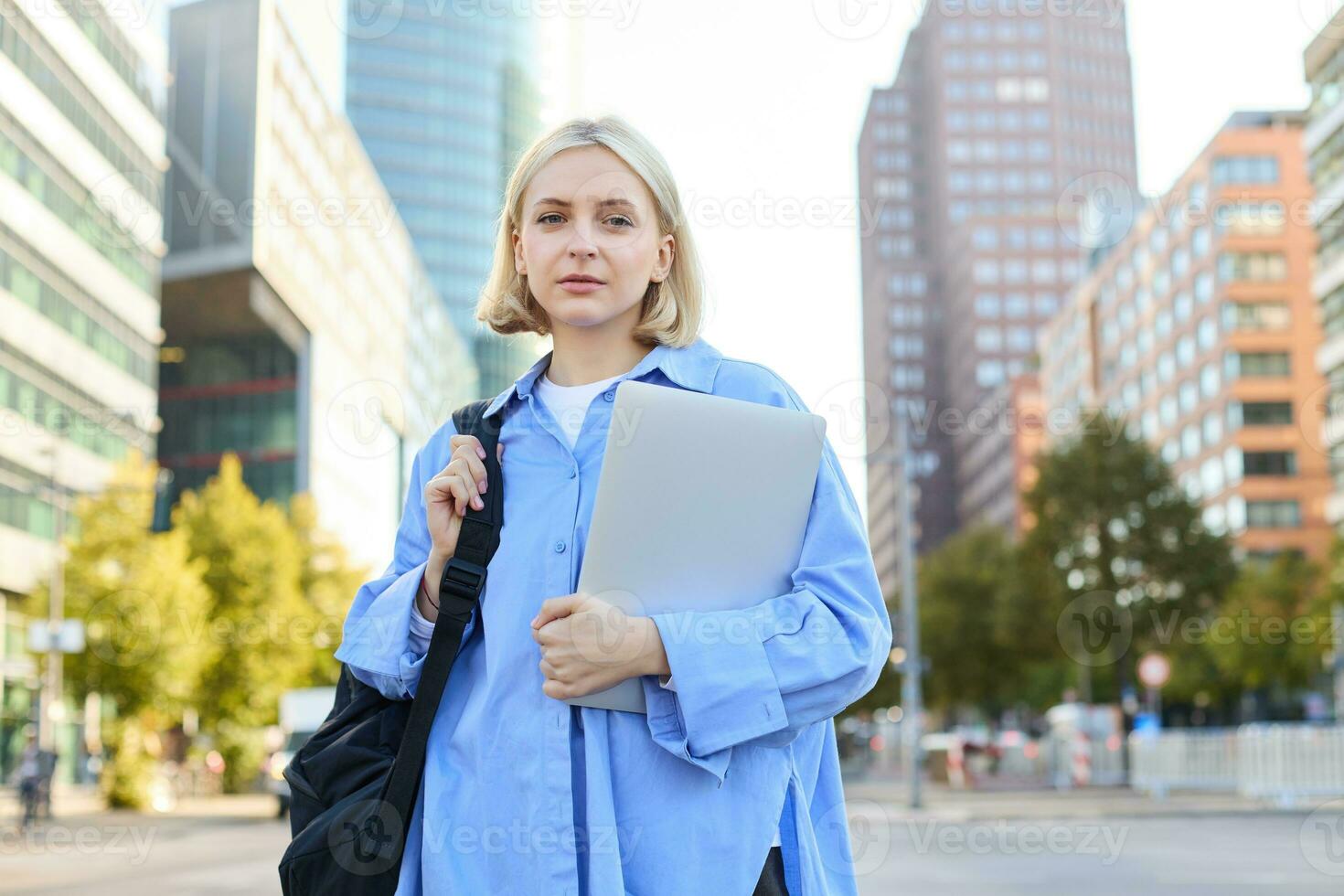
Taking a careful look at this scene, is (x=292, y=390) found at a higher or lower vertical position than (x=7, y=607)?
higher

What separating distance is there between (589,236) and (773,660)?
67 centimetres

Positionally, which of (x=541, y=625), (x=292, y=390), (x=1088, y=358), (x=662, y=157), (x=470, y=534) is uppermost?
A: (x=1088, y=358)

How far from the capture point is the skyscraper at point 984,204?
132 meters

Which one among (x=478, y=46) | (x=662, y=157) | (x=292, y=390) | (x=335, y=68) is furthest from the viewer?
(x=478, y=46)

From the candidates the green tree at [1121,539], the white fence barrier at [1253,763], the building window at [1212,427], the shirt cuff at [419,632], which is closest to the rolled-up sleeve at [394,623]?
the shirt cuff at [419,632]

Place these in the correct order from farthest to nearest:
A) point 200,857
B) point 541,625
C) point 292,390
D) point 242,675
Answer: point 292,390 < point 242,675 < point 200,857 < point 541,625

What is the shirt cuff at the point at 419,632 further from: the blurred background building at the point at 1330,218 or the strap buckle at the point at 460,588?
the blurred background building at the point at 1330,218

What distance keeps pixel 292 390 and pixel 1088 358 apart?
52.5 metres

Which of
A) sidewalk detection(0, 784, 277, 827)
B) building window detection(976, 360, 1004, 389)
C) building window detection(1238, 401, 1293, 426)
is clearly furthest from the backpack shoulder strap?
building window detection(976, 360, 1004, 389)

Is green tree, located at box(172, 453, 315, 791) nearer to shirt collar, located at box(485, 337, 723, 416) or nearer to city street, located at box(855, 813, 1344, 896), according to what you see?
city street, located at box(855, 813, 1344, 896)

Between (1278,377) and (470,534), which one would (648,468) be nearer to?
(470,534)

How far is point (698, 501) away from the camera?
1.97m

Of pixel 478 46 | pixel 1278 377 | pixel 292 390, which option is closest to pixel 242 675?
pixel 292 390

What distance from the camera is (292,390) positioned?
57281mm
